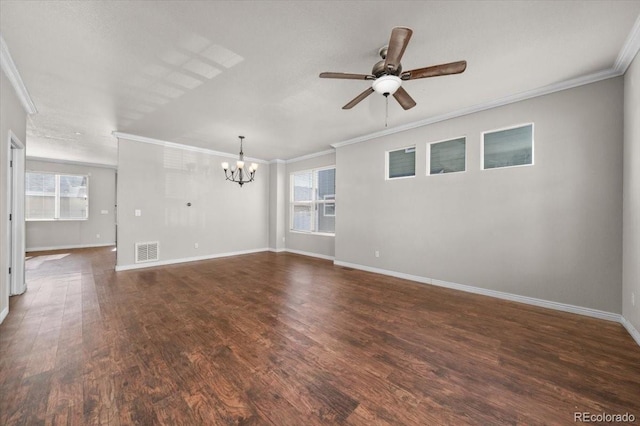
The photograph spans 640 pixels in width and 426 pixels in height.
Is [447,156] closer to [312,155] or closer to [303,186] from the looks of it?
[312,155]

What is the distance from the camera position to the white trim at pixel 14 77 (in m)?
2.41

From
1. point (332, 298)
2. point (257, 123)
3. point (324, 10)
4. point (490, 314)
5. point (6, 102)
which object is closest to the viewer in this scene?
point (324, 10)

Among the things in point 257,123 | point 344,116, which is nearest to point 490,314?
point 344,116

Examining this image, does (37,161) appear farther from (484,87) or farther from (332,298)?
(484,87)

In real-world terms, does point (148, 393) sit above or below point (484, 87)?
below

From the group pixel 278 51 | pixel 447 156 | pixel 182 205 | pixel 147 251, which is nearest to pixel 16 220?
pixel 147 251

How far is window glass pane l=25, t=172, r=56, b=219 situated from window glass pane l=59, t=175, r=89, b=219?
0.19 m

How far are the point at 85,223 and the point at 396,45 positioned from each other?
413 inches

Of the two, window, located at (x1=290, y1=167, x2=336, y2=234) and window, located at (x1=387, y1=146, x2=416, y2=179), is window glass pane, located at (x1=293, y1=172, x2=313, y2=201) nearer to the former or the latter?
window, located at (x1=290, y1=167, x2=336, y2=234)

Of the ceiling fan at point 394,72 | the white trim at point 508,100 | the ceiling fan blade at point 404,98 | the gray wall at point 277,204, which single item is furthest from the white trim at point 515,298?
the gray wall at point 277,204

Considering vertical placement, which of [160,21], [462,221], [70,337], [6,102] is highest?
[160,21]

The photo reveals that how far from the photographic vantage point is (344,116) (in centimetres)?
413

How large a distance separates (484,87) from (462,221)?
190 centimetres

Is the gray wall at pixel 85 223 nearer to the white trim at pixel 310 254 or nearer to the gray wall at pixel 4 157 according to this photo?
the gray wall at pixel 4 157
